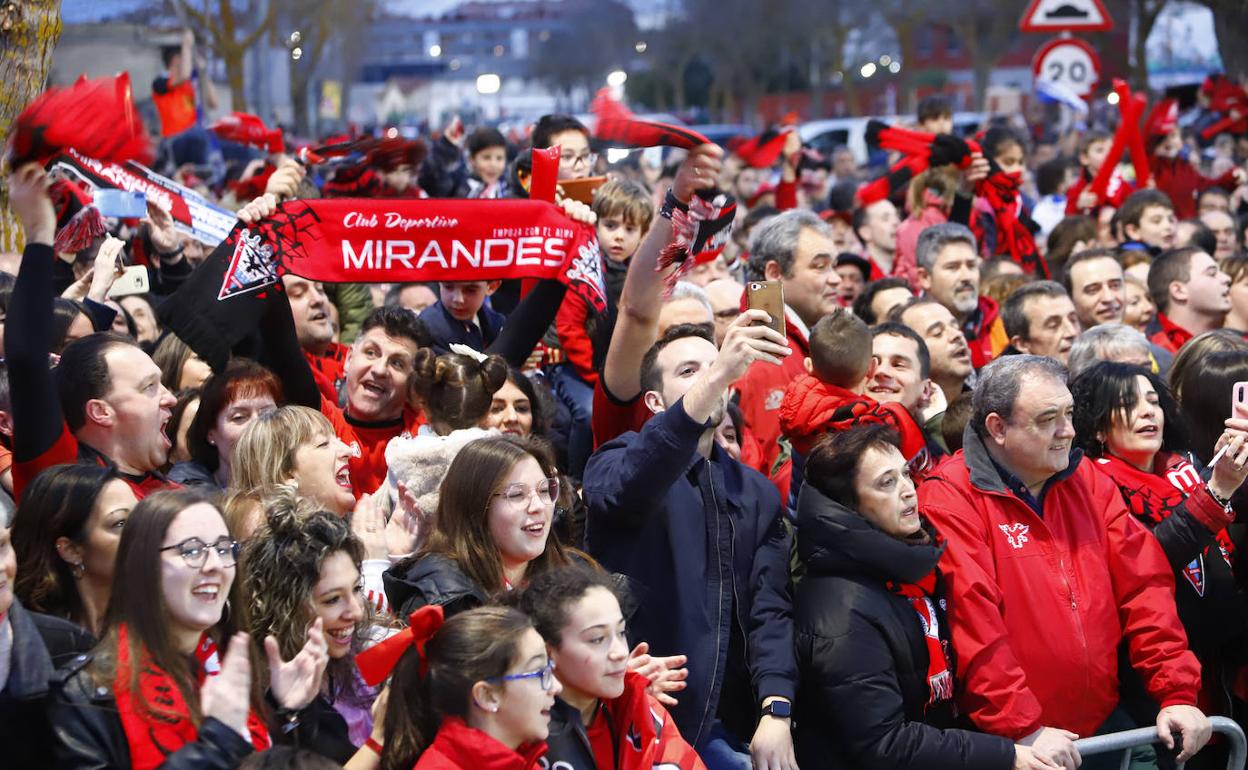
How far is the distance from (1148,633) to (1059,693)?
0.37 meters

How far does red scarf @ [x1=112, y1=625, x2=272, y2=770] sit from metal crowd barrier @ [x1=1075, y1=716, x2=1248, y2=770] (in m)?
2.57

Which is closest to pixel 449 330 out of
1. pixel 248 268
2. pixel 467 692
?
pixel 248 268

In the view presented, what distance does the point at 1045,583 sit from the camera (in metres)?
5.20

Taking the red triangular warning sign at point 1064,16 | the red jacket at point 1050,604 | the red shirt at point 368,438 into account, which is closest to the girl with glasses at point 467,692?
the red jacket at point 1050,604

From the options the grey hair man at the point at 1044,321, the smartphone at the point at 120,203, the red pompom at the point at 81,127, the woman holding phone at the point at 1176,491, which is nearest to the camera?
the red pompom at the point at 81,127

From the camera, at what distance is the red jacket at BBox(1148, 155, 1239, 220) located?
1448 centimetres

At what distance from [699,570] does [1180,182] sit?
436 inches

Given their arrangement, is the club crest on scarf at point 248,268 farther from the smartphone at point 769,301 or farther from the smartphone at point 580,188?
the smartphone at point 769,301

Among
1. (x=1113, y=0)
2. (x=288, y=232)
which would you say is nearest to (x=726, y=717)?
(x=288, y=232)

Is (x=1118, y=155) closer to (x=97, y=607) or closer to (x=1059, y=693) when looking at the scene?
(x=1059, y=693)

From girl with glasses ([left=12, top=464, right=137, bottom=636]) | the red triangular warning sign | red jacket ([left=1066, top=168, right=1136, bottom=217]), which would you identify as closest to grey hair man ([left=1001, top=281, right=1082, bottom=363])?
girl with glasses ([left=12, top=464, right=137, bottom=636])

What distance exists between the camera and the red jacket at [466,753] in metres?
3.93

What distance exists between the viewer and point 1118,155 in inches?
476

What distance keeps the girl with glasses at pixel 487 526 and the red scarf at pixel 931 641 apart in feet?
3.64
